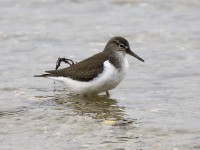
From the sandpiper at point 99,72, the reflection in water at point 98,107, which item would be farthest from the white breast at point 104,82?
the reflection in water at point 98,107

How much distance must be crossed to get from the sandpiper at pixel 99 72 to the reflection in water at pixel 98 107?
0.17 m

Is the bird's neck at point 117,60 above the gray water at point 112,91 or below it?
above

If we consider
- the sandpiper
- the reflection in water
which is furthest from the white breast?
the reflection in water

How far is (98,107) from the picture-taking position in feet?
35.1

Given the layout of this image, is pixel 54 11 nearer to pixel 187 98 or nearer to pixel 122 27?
pixel 122 27

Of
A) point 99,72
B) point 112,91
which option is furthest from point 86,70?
point 112,91

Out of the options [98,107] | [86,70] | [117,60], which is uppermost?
[117,60]

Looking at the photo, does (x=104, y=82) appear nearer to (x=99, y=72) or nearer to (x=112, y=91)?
(x=99, y=72)

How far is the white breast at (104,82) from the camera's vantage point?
1072 centimetres

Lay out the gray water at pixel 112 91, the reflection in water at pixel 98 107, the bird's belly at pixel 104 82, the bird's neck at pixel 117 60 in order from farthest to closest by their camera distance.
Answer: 1. the bird's neck at pixel 117 60
2. the bird's belly at pixel 104 82
3. the reflection in water at pixel 98 107
4. the gray water at pixel 112 91

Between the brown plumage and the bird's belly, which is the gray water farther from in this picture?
the brown plumage

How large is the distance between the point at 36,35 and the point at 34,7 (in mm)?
2845

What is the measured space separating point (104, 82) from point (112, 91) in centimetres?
107

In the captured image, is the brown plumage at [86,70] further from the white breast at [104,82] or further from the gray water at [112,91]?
the gray water at [112,91]
